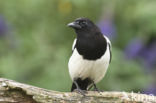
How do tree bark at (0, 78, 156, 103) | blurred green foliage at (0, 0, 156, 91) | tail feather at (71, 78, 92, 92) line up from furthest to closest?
1. blurred green foliage at (0, 0, 156, 91)
2. tail feather at (71, 78, 92, 92)
3. tree bark at (0, 78, 156, 103)

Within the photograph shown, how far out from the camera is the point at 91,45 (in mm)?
6180

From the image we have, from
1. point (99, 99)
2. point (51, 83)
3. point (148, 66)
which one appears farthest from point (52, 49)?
point (99, 99)

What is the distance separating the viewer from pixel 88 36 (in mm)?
6223

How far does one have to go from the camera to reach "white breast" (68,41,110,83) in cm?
612

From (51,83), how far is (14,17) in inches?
58.4

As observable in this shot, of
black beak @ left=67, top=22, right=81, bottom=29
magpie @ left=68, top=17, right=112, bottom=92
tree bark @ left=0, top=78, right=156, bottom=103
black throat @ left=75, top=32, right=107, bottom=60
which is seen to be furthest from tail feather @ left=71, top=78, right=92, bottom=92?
tree bark @ left=0, top=78, right=156, bottom=103

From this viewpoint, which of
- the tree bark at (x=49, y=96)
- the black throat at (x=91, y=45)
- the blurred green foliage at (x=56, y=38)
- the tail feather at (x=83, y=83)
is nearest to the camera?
the tree bark at (x=49, y=96)

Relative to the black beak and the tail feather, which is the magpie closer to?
the black beak

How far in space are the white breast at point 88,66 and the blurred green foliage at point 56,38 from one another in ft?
2.76

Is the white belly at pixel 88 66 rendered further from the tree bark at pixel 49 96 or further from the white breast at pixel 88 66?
the tree bark at pixel 49 96

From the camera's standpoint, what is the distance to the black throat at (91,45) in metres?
6.12

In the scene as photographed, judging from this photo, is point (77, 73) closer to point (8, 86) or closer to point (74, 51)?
point (74, 51)

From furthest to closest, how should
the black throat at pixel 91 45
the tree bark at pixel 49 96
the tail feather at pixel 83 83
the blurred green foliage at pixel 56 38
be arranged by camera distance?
the blurred green foliage at pixel 56 38 → the tail feather at pixel 83 83 → the black throat at pixel 91 45 → the tree bark at pixel 49 96

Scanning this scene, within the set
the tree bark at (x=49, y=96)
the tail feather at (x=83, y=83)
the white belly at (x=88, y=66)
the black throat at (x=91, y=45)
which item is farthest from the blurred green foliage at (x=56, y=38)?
the tree bark at (x=49, y=96)
